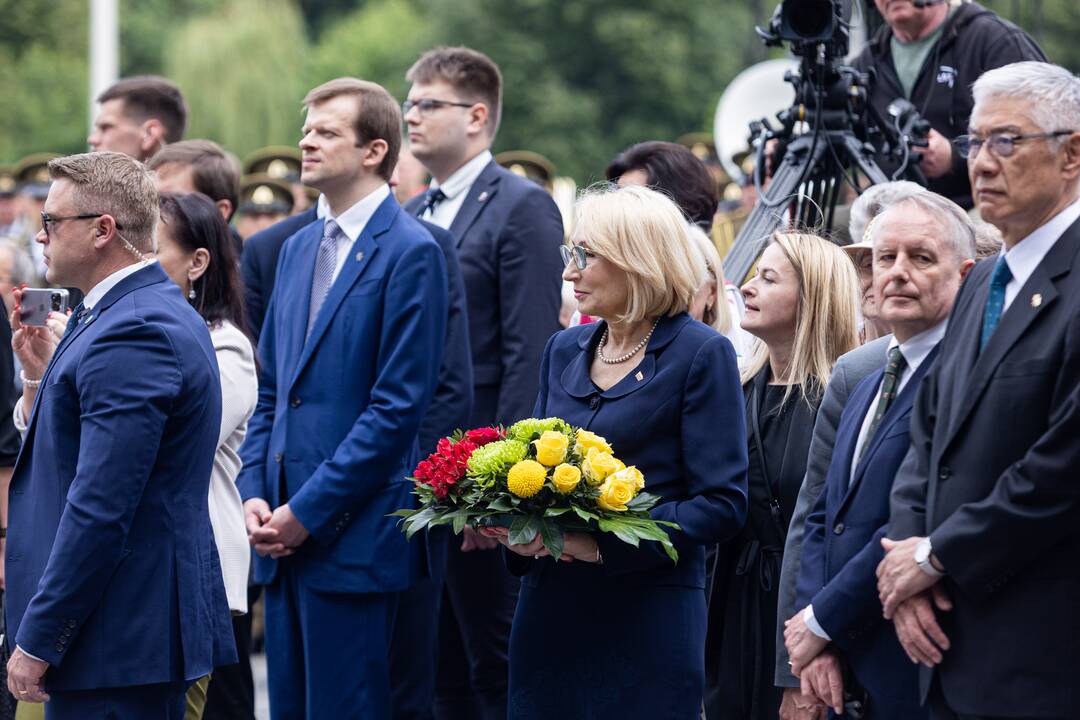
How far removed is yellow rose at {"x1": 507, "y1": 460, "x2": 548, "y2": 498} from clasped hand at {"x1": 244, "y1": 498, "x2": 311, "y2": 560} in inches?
48.6

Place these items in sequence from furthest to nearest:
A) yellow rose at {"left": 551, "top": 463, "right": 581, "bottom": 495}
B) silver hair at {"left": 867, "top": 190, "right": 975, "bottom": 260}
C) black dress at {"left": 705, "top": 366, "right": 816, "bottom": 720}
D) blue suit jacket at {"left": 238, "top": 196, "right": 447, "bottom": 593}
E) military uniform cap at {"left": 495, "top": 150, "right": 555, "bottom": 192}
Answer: military uniform cap at {"left": 495, "top": 150, "right": 555, "bottom": 192} → blue suit jacket at {"left": 238, "top": 196, "right": 447, "bottom": 593} → black dress at {"left": 705, "top": 366, "right": 816, "bottom": 720} → silver hair at {"left": 867, "top": 190, "right": 975, "bottom": 260} → yellow rose at {"left": 551, "top": 463, "right": 581, "bottom": 495}

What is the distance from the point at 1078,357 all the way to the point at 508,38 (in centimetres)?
4218

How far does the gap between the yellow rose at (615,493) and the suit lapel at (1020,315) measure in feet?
2.81

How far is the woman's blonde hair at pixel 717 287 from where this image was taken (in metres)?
5.50

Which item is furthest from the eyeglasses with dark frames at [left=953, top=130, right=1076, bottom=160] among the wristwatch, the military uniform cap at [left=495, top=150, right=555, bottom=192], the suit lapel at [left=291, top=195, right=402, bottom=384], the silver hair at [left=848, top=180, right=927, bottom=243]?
the military uniform cap at [left=495, top=150, right=555, bottom=192]

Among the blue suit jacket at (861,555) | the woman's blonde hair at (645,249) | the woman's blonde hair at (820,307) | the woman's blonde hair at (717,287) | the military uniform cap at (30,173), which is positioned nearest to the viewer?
the blue suit jacket at (861,555)

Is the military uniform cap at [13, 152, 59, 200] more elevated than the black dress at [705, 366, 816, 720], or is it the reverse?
the black dress at [705, 366, 816, 720]

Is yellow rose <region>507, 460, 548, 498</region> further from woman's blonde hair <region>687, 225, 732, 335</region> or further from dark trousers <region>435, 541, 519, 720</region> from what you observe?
dark trousers <region>435, 541, 519, 720</region>

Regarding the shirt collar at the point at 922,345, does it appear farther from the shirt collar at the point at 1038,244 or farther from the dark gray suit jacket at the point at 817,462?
the shirt collar at the point at 1038,244

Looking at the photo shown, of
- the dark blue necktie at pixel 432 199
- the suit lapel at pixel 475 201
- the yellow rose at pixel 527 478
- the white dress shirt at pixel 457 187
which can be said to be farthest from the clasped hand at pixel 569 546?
the dark blue necktie at pixel 432 199

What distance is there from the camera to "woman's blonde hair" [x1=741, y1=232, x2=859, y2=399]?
5.08 m

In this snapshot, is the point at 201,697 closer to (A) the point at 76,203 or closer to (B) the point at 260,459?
(B) the point at 260,459

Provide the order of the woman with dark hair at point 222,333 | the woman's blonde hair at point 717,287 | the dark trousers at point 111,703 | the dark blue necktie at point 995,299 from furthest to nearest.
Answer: the woman's blonde hair at point 717,287 → the woman with dark hair at point 222,333 → the dark trousers at point 111,703 → the dark blue necktie at point 995,299

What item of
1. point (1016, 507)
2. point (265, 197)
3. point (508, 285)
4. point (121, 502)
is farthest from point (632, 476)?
point (265, 197)
